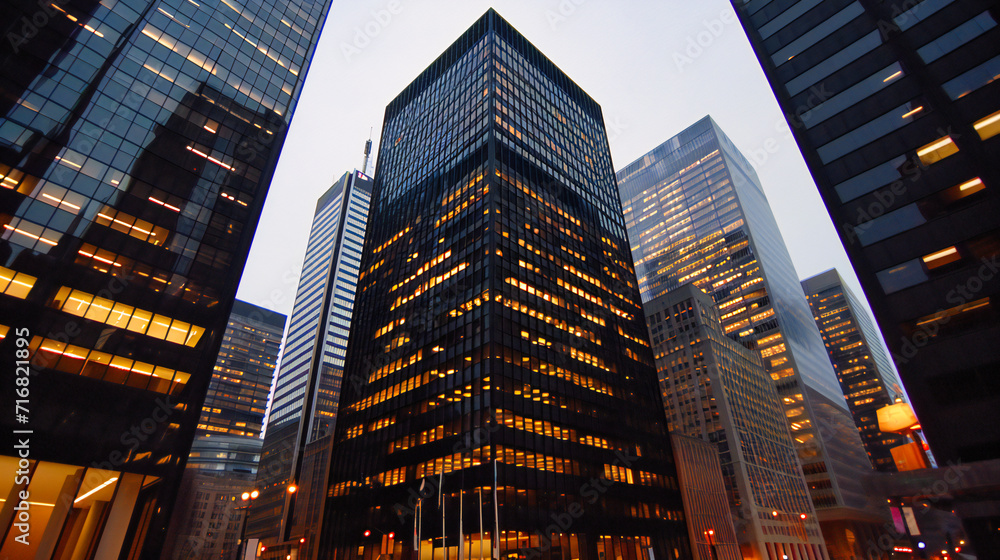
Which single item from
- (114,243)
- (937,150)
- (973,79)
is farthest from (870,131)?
(114,243)

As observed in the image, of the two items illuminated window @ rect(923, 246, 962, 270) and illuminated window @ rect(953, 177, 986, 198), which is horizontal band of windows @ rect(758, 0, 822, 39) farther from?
illuminated window @ rect(923, 246, 962, 270)

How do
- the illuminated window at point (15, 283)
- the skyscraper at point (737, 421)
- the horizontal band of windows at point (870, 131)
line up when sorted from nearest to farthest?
the horizontal band of windows at point (870, 131) → the illuminated window at point (15, 283) → the skyscraper at point (737, 421)

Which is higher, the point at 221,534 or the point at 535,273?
the point at 535,273

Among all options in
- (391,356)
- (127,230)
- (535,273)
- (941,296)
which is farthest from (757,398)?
(127,230)

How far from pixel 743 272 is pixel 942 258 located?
13370 cm

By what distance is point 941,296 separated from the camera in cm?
2800

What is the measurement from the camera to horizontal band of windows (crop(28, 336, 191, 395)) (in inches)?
1344

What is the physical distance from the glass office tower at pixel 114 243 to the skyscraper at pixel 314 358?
294 feet

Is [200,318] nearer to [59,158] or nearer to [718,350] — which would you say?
[59,158]

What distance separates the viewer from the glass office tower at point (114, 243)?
3409cm

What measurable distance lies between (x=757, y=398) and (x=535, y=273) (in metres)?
75.4

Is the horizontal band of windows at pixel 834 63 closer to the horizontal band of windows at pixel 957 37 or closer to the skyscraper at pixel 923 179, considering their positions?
the skyscraper at pixel 923 179

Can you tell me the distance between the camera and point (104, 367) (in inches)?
1426

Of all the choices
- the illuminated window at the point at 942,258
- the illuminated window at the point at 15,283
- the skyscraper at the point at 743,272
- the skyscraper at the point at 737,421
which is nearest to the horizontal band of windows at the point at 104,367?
the illuminated window at the point at 15,283
